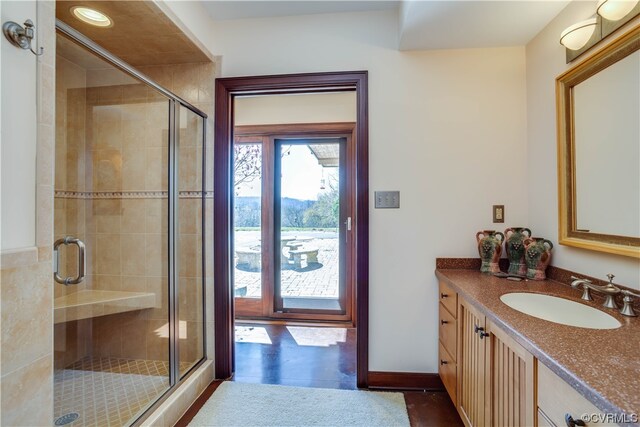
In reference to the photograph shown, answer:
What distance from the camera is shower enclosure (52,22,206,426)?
1.94 meters

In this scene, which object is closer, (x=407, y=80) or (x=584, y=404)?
(x=584, y=404)

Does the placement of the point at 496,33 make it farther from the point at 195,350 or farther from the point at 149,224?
the point at 195,350

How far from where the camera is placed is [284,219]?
123 inches

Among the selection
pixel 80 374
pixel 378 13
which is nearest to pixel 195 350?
pixel 80 374

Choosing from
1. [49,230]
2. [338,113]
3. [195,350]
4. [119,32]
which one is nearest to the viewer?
[49,230]

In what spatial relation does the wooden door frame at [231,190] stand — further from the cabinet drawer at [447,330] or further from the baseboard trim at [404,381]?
the cabinet drawer at [447,330]

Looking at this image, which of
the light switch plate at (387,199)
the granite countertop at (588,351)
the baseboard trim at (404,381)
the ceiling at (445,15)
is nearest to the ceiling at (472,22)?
the ceiling at (445,15)

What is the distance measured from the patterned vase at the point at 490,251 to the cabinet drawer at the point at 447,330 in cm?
36

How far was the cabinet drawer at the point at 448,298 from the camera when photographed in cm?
156

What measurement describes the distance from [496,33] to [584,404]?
1904mm

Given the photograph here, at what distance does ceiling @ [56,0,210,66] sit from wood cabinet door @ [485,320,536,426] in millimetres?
2216

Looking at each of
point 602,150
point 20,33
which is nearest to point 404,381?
point 602,150

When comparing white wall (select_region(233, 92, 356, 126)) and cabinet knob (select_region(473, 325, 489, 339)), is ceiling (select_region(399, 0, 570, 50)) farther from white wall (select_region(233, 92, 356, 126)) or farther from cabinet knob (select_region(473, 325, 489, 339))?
cabinet knob (select_region(473, 325, 489, 339))

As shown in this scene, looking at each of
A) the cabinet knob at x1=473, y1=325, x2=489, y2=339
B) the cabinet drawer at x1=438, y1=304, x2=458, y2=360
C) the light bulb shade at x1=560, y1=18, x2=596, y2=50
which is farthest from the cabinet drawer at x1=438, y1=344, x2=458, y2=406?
the light bulb shade at x1=560, y1=18, x2=596, y2=50
